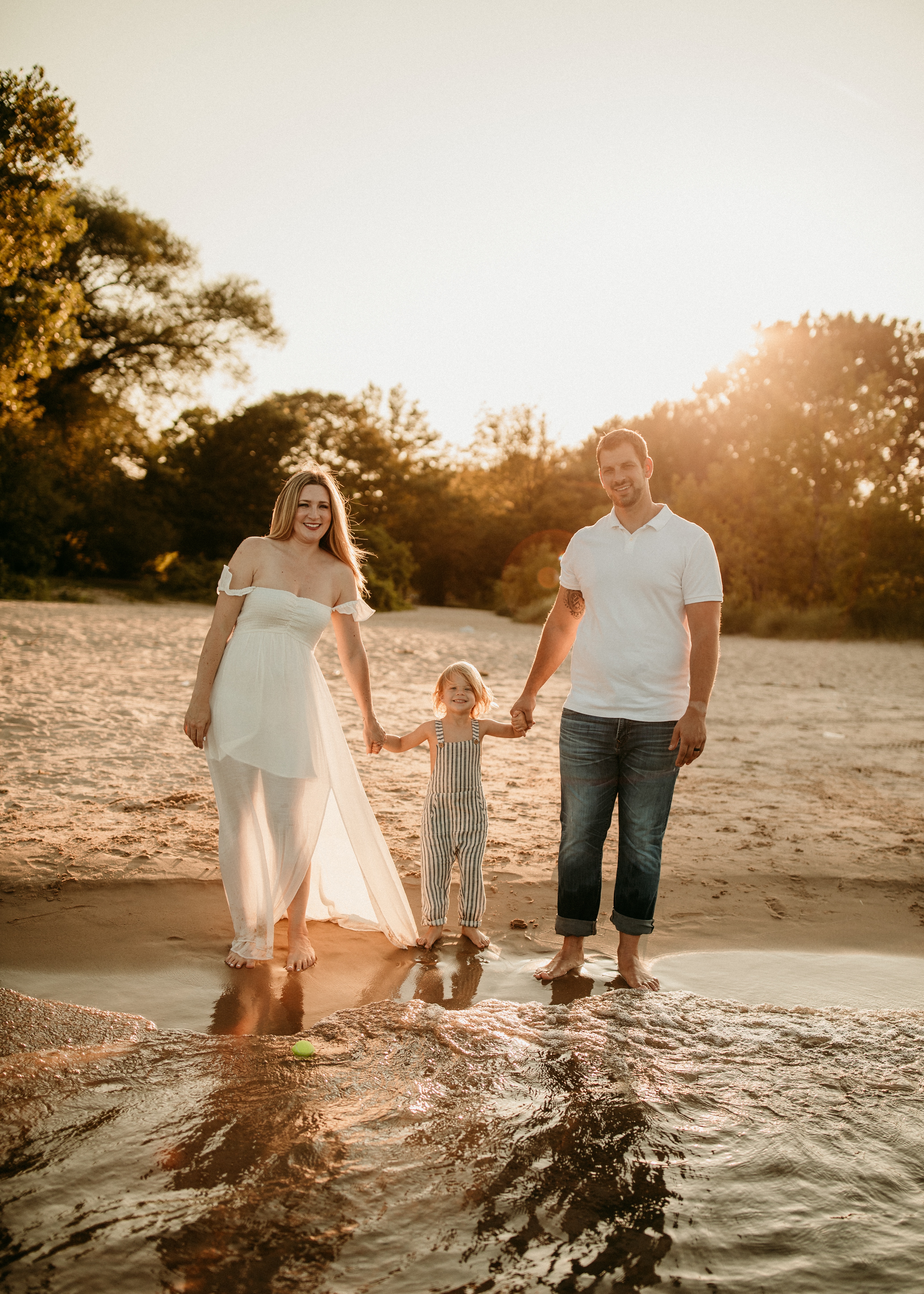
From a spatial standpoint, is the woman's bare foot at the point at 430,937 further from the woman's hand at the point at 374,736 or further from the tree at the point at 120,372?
the tree at the point at 120,372

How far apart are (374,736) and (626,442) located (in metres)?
1.80

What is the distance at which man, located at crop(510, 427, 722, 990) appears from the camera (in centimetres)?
385

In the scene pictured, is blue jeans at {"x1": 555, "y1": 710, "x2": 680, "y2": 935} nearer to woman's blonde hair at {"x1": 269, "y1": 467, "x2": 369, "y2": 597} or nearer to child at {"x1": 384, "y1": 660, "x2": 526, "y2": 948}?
child at {"x1": 384, "y1": 660, "x2": 526, "y2": 948}

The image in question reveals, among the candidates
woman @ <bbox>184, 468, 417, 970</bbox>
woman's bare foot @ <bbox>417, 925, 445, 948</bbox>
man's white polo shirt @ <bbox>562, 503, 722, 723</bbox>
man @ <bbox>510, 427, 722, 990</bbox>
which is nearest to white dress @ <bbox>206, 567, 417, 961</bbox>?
woman @ <bbox>184, 468, 417, 970</bbox>

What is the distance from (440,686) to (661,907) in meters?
1.82

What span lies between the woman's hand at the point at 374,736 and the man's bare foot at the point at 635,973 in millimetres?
1429

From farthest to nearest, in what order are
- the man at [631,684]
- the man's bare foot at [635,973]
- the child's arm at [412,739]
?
the child's arm at [412,739]
the man's bare foot at [635,973]
the man at [631,684]

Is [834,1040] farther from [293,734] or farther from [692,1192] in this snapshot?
[293,734]

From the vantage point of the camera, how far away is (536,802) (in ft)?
23.6

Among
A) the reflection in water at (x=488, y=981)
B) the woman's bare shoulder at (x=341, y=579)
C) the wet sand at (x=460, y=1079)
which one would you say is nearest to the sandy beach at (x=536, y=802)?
the wet sand at (x=460, y=1079)

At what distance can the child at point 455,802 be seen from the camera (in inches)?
176

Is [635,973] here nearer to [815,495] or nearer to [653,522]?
[653,522]

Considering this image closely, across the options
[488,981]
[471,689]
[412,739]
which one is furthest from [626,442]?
[488,981]

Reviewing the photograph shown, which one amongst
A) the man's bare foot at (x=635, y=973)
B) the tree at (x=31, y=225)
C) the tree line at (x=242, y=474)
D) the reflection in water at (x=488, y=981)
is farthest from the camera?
the tree line at (x=242, y=474)
